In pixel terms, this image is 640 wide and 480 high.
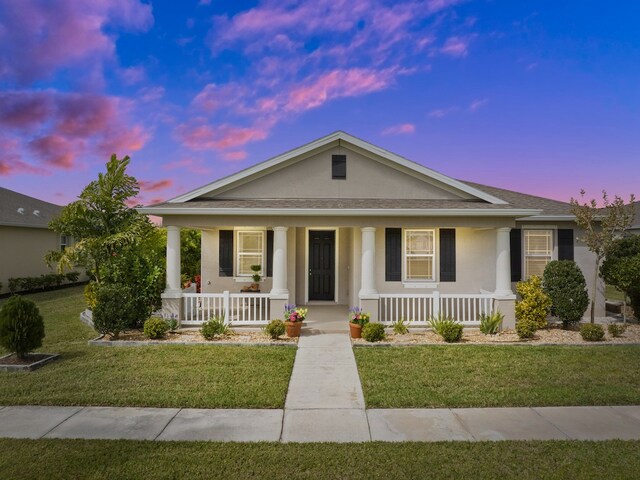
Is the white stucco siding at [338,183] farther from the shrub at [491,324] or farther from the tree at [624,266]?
the tree at [624,266]

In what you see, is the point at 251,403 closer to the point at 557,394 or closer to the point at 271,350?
the point at 271,350

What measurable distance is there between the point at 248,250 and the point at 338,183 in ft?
13.1

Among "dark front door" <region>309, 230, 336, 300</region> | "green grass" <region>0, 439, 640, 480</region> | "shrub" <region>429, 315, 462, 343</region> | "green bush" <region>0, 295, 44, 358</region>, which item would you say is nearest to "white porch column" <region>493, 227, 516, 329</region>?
"shrub" <region>429, 315, 462, 343</region>

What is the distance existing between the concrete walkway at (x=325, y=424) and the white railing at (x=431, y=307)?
4.77m

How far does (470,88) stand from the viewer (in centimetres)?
1440

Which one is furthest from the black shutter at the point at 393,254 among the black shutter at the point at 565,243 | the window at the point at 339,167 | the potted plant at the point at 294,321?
the black shutter at the point at 565,243

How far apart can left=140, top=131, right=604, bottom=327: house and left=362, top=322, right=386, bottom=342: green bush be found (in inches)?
50.6

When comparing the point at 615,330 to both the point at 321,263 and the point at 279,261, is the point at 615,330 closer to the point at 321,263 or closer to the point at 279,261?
the point at 321,263

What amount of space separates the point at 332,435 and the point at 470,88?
14.2 m

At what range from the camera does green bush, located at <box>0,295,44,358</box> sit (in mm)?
7145

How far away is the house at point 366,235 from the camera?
10258mm

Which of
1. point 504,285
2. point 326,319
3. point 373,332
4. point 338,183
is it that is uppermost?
point 338,183

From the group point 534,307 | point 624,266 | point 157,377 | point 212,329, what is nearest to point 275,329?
point 212,329

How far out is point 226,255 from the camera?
1263 centimetres
